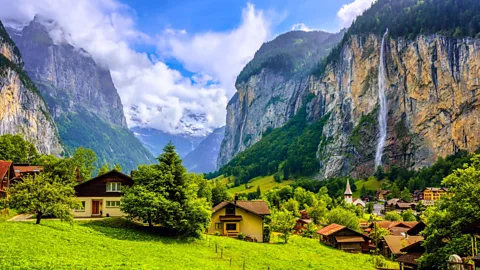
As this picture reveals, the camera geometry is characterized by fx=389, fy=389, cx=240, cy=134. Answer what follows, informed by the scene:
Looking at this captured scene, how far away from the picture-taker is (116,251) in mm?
29594

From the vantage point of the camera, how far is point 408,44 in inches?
Result: 6929

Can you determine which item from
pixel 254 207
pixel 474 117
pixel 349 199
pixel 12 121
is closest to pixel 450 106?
pixel 474 117

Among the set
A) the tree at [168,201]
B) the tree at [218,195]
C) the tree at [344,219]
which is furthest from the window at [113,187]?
the tree at [344,219]

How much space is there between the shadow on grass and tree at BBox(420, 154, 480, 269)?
2299cm

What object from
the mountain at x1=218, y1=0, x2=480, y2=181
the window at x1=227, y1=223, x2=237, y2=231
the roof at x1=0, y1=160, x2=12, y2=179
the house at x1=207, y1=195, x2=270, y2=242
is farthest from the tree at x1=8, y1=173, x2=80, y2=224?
the mountain at x1=218, y1=0, x2=480, y2=181

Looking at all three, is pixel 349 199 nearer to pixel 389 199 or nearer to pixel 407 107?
pixel 389 199

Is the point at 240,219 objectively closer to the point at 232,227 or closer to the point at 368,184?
the point at 232,227

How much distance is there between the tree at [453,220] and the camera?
99.1 feet

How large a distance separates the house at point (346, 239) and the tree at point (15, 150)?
231 ft

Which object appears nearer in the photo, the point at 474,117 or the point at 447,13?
the point at 474,117

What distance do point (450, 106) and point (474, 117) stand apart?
35.3 ft

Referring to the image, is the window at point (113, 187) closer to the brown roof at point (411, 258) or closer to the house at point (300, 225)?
the brown roof at point (411, 258)

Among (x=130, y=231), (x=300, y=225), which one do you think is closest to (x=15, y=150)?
(x=130, y=231)

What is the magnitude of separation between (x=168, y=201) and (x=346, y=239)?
113 feet
